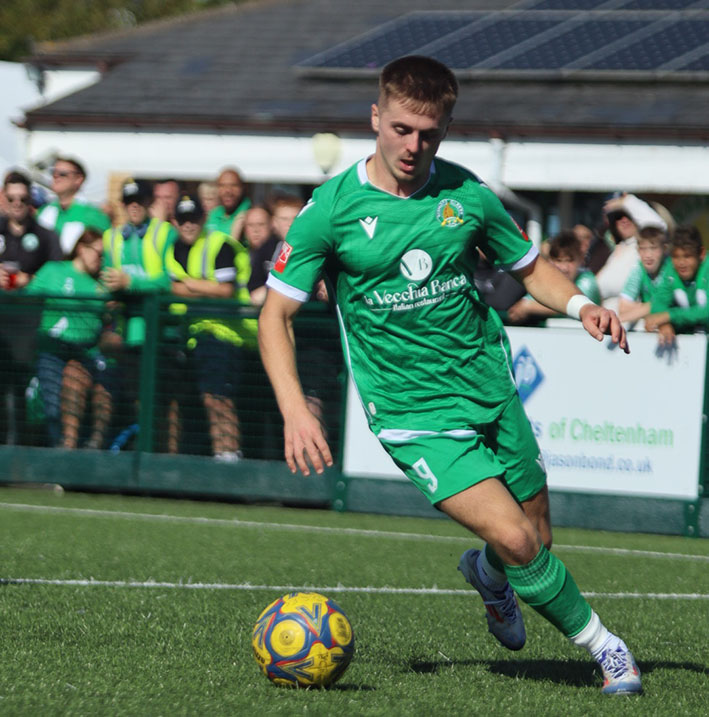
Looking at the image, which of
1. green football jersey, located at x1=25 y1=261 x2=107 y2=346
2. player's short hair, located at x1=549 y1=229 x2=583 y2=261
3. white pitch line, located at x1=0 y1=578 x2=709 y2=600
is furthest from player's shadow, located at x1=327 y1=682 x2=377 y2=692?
green football jersey, located at x1=25 y1=261 x2=107 y2=346

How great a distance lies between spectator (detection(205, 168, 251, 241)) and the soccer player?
7.06 metres

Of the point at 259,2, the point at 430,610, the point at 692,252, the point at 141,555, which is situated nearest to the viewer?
the point at 430,610

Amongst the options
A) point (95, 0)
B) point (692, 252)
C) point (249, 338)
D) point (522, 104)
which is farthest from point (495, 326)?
point (95, 0)

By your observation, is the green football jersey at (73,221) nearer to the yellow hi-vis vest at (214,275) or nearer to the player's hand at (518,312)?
the yellow hi-vis vest at (214,275)

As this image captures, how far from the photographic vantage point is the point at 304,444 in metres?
4.85

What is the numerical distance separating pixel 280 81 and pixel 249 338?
1220 cm

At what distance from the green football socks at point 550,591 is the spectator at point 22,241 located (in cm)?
815

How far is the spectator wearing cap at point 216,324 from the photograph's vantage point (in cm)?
1160

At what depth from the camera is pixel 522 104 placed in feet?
66.5

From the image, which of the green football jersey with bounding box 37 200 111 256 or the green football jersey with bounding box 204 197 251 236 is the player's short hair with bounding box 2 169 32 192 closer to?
the green football jersey with bounding box 37 200 111 256

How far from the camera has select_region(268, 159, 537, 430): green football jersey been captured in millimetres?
5266

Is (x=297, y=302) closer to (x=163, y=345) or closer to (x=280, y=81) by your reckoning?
(x=163, y=345)

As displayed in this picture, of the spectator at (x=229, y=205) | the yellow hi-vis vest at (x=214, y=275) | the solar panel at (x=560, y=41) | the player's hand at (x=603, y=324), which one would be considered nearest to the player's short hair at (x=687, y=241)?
the yellow hi-vis vest at (x=214, y=275)

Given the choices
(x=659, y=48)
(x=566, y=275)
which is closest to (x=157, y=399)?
(x=566, y=275)
